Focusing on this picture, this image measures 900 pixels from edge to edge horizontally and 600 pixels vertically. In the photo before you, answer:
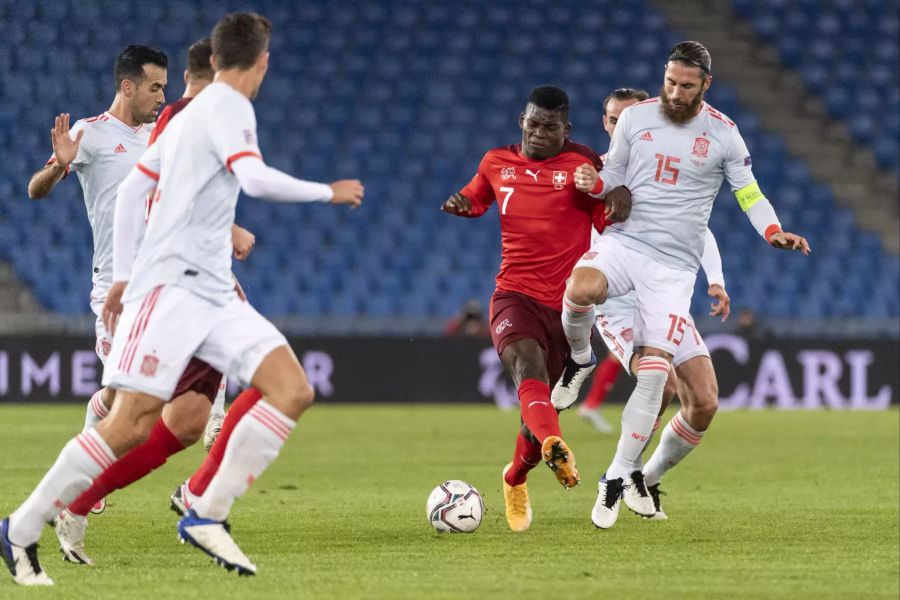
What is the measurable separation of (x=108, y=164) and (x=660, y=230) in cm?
258

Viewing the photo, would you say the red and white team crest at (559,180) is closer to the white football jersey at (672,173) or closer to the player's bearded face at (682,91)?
the white football jersey at (672,173)

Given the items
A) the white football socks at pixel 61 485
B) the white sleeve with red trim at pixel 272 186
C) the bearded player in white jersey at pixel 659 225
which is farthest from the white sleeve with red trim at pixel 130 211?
the bearded player in white jersey at pixel 659 225

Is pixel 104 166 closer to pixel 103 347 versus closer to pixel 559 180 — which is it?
pixel 103 347

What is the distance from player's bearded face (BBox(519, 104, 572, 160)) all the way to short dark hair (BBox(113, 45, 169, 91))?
1.74 meters

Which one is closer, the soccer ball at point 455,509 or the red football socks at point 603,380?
the soccer ball at point 455,509

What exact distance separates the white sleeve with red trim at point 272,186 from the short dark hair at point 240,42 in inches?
16.3

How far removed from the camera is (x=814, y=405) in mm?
16453

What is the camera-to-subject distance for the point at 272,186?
472 cm

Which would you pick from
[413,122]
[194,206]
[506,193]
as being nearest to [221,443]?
[194,206]

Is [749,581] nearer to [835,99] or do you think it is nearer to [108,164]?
[108,164]

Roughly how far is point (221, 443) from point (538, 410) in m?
1.44

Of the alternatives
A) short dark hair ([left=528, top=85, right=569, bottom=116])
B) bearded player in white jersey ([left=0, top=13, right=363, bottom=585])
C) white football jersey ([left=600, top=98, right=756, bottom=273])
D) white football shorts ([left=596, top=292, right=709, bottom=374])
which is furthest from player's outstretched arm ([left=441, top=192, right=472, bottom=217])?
bearded player in white jersey ([left=0, top=13, right=363, bottom=585])

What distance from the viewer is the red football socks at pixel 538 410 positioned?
6355mm

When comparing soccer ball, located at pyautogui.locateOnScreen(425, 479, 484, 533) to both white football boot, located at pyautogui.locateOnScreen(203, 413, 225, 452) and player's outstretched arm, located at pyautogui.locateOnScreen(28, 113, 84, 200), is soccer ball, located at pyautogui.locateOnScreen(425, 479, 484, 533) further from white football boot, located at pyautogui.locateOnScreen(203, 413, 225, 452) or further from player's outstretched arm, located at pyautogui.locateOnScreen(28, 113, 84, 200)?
player's outstretched arm, located at pyautogui.locateOnScreen(28, 113, 84, 200)
